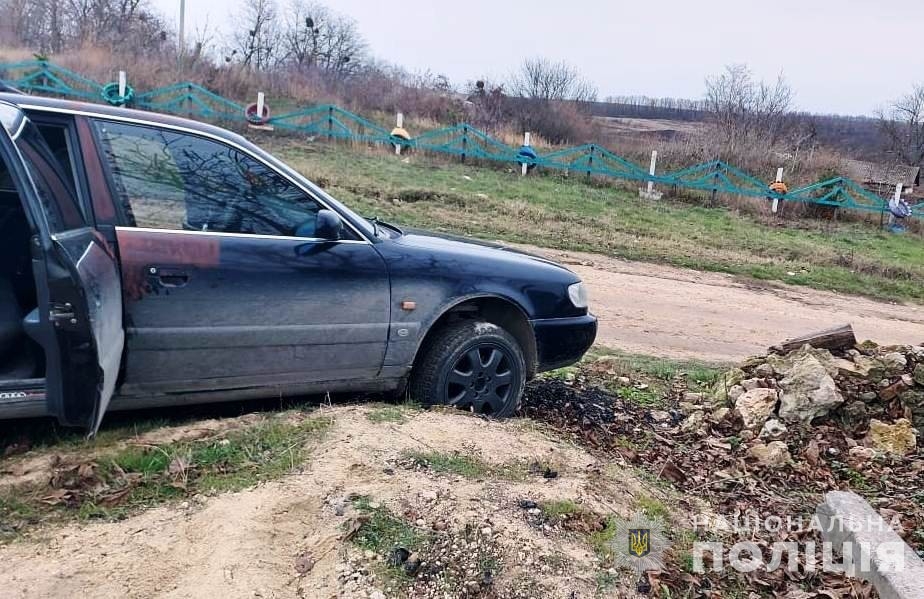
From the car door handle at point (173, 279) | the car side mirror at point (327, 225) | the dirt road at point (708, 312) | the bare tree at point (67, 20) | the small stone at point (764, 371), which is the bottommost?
the dirt road at point (708, 312)

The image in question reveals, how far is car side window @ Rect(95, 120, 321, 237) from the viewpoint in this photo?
378 cm

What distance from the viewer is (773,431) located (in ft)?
16.6

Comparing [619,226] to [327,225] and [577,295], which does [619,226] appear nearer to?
[577,295]

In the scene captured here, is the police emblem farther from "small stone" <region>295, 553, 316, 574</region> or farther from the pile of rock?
the pile of rock

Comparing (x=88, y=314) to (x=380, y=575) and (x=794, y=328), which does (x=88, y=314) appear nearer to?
(x=380, y=575)

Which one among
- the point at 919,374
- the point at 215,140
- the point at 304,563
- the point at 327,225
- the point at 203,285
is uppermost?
the point at 215,140

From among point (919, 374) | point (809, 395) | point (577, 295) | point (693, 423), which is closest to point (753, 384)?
point (809, 395)

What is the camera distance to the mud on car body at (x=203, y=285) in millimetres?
3268

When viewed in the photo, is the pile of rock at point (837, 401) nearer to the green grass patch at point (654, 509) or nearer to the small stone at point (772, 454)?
the small stone at point (772, 454)

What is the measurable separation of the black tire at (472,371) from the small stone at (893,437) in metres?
2.44

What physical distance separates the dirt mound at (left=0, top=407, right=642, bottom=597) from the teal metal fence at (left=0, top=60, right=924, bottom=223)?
19446 millimetres

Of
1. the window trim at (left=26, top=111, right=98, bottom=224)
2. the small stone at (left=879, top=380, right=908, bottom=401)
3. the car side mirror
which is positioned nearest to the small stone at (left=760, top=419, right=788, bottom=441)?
the small stone at (left=879, top=380, right=908, bottom=401)

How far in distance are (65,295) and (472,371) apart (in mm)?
2397

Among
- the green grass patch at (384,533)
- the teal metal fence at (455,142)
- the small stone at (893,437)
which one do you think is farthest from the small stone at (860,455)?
the teal metal fence at (455,142)
